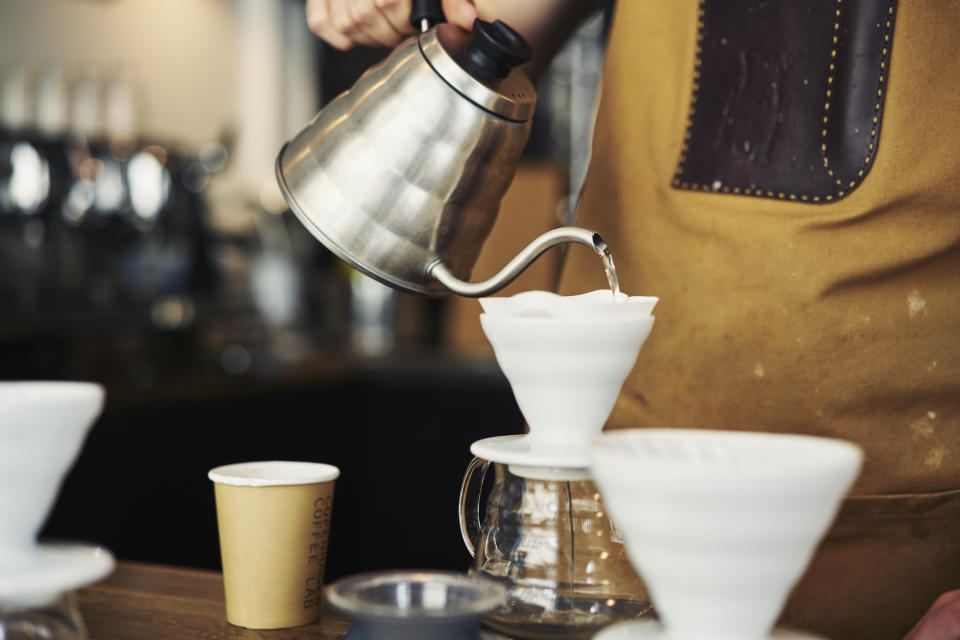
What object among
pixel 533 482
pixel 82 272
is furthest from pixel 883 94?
pixel 82 272

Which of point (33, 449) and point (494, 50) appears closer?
point (33, 449)

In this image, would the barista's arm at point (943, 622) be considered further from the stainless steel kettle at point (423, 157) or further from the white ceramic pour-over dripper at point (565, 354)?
the stainless steel kettle at point (423, 157)

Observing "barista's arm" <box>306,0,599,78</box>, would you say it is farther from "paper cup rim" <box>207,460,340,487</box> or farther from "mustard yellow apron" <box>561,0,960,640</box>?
"paper cup rim" <box>207,460,340,487</box>

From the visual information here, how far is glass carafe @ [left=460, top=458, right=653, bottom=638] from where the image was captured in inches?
29.7

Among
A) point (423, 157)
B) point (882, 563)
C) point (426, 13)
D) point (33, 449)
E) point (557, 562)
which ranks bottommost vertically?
point (882, 563)

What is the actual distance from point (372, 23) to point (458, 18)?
0.12 metres

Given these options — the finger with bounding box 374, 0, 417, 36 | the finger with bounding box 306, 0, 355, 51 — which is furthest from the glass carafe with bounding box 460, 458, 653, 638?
the finger with bounding box 306, 0, 355, 51

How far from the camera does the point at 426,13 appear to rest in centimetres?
105

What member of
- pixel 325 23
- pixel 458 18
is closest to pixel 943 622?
pixel 458 18

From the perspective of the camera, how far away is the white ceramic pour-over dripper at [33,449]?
56 centimetres

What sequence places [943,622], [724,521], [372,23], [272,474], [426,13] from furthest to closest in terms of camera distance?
[372,23] < [426,13] < [272,474] < [943,622] < [724,521]

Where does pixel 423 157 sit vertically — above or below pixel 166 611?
above

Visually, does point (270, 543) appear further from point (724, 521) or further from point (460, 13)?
point (460, 13)

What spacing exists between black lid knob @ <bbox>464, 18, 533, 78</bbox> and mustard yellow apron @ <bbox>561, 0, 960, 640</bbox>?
1.10 ft
